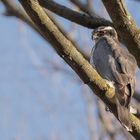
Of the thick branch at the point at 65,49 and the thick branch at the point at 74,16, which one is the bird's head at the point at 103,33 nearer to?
the thick branch at the point at 74,16

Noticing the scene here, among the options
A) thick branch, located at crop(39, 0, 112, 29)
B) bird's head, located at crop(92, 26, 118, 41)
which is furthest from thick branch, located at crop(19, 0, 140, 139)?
→ bird's head, located at crop(92, 26, 118, 41)

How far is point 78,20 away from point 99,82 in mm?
933

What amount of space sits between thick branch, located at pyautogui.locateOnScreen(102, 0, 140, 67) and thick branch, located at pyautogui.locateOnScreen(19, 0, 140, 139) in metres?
0.29

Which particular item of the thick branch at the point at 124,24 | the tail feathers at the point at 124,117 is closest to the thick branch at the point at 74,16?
the thick branch at the point at 124,24

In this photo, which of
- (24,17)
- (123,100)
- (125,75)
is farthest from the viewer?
(24,17)

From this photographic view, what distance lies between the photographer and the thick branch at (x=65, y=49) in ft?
8.64

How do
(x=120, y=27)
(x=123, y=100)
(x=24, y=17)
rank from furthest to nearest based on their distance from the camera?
(x=24, y=17), (x=123, y=100), (x=120, y=27)

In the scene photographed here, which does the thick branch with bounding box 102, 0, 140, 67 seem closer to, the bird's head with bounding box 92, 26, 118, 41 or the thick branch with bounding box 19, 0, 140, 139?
the thick branch with bounding box 19, 0, 140, 139

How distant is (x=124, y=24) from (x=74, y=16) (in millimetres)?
807

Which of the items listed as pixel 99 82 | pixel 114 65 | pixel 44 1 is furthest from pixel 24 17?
pixel 99 82

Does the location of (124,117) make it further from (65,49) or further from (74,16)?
(74,16)

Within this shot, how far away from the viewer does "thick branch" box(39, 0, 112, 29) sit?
364cm

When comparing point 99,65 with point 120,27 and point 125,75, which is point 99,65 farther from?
point 120,27

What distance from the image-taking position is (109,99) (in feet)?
9.61
